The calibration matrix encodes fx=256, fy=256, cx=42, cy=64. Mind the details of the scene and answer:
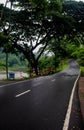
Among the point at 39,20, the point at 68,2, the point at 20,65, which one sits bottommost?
the point at 20,65

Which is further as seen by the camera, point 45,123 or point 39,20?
point 39,20

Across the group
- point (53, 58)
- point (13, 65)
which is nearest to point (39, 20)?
point (53, 58)

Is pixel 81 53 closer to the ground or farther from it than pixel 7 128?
farther from it

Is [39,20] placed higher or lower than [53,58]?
higher

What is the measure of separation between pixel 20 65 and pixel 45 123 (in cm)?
17666

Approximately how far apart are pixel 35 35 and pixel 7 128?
3436 centimetres

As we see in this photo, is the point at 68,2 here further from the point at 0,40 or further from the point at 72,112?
the point at 72,112

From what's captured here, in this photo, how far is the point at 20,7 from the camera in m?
37.8

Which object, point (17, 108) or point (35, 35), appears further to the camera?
point (35, 35)

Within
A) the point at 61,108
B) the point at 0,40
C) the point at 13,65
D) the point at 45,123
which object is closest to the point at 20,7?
the point at 0,40

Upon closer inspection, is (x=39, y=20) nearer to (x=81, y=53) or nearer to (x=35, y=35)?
Result: (x=35, y=35)

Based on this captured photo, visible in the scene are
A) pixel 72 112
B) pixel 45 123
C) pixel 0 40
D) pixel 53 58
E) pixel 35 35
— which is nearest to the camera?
pixel 45 123

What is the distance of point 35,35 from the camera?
40.8 metres

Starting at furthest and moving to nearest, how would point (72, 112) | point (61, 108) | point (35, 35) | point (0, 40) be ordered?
point (35, 35), point (0, 40), point (61, 108), point (72, 112)
